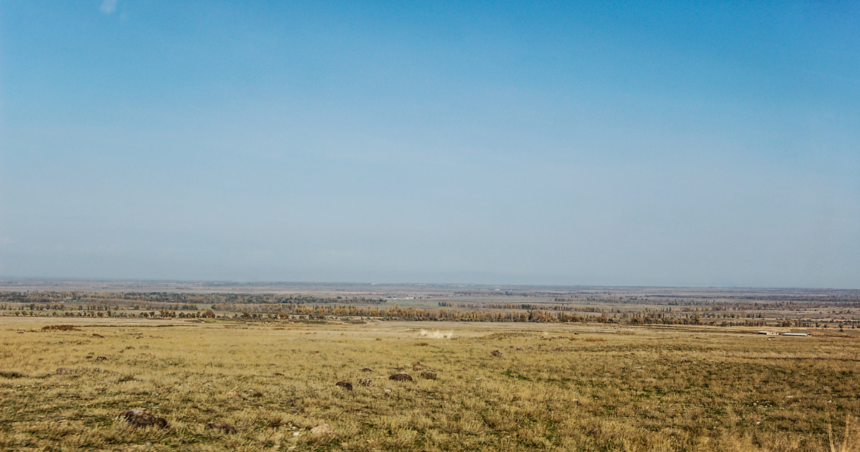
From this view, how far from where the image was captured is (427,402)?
17625mm

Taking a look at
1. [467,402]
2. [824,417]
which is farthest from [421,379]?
[824,417]

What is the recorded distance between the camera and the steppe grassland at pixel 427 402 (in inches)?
493

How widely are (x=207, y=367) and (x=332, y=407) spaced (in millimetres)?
11541

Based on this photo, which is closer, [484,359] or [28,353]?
[28,353]

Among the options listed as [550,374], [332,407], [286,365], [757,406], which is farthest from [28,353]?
[757,406]

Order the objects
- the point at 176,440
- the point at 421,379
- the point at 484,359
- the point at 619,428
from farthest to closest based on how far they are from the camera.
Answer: the point at 484,359, the point at 421,379, the point at 619,428, the point at 176,440

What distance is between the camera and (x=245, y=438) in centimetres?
1223

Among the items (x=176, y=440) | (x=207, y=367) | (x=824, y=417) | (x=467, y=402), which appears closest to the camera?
(x=176, y=440)

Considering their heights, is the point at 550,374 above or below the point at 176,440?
below

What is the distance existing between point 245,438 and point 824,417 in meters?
18.4

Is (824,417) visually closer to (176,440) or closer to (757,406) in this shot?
(757,406)

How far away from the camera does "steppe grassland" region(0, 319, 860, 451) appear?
12.5m

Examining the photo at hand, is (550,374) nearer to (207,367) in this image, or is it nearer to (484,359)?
(484,359)

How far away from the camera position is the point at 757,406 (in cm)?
1794
